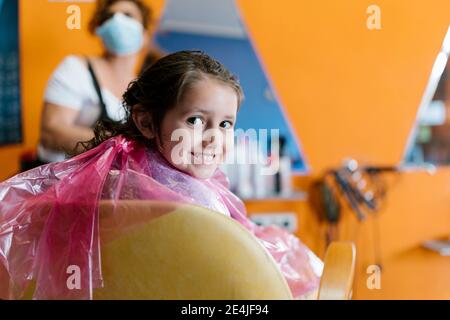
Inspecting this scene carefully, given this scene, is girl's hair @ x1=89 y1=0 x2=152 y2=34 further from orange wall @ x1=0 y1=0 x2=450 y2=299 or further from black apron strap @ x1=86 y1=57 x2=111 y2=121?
black apron strap @ x1=86 y1=57 x2=111 y2=121

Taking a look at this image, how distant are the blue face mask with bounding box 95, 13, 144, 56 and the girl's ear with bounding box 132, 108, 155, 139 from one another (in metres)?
0.70

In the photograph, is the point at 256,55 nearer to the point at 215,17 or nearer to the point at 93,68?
the point at 215,17

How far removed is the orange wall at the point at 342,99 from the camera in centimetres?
148

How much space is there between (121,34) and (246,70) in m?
0.42

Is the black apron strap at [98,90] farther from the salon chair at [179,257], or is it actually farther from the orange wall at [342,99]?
the salon chair at [179,257]

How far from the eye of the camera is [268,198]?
168 centimetres

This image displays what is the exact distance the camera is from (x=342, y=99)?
65.9 inches

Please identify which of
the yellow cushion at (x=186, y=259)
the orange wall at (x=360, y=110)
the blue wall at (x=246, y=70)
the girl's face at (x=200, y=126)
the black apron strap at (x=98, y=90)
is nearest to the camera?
the yellow cushion at (x=186, y=259)

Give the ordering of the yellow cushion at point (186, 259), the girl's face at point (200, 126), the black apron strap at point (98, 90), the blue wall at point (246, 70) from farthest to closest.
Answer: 1. the black apron strap at point (98, 90)
2. the blue wall at point (246, 70)
3. the girl's face at point (200, 126)
4. the yellow cushion at point (186, 259)

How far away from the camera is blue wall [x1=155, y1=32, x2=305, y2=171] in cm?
134

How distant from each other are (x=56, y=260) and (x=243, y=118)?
750mm

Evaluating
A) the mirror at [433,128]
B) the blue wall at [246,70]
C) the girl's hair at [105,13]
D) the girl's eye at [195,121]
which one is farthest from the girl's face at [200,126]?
the mirror at [433,128]

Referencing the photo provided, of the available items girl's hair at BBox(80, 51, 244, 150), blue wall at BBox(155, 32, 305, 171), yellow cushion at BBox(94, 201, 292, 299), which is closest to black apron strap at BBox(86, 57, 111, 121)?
blue wall at BBox(155, 32, 305, 171)

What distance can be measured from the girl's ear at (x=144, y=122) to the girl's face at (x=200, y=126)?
0.03 metres
